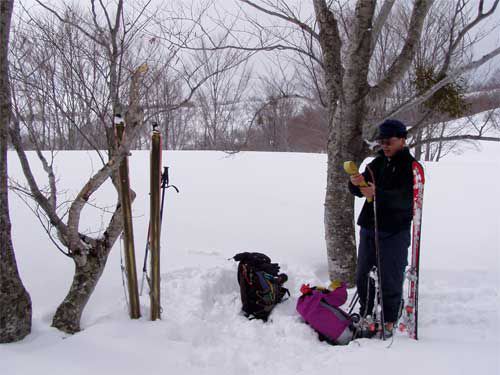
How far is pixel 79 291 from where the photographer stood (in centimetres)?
303

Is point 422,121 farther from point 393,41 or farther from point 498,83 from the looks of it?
point 393,41

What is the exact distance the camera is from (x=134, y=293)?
10.2 ft

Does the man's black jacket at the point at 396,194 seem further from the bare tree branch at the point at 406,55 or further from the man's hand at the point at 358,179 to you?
the bare tree branch at the point at 406,55

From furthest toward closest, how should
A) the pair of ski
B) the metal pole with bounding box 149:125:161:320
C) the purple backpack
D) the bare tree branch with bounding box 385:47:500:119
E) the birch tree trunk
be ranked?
the birch tree trunk, the bare tree branch with bounding box 385:47:500:119, the purple backpack, the pair of ski, the metal pole with bounding box 149:125:161:320

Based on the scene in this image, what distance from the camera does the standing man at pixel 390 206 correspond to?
2.96 metres

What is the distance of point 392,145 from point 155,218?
1957 mm

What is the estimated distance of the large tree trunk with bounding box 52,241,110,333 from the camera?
2.93m

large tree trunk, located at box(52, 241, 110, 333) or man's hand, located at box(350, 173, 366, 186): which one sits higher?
man's hand, located at box(350, 173, 366, 186)

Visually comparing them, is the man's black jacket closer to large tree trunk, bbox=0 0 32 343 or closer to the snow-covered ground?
the snow-covered ground

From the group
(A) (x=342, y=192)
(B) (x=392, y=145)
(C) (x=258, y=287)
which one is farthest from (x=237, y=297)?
(B) (x=392, y=145)

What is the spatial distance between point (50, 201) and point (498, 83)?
5.80 m

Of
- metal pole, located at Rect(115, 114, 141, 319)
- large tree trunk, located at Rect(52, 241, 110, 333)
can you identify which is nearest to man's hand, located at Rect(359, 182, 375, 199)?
metal pole, located at Rect(115, 114, 141, 319)

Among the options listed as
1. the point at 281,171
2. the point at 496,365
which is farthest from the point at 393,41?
the point at 496,365

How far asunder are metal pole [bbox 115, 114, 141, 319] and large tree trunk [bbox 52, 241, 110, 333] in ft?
0.86
